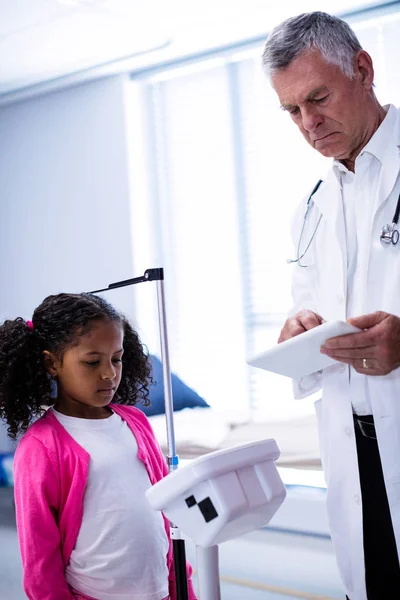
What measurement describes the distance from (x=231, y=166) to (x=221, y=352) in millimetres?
1175

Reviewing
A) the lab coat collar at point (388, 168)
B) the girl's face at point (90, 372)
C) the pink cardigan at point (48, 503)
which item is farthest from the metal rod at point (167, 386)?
the lab coat collar at point (388, 168)

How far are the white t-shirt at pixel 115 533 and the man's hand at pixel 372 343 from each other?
58 centimetres

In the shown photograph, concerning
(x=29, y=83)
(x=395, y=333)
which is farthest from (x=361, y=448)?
(x=29, y=83)

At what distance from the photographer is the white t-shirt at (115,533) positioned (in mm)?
1562

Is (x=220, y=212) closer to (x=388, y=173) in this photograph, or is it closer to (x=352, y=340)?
(x=388, y=173)

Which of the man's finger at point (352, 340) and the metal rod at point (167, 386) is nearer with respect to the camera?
the man's finger at point (352, 340)

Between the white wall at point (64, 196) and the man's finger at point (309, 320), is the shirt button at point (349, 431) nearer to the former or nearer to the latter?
the man's finger at point (309, 320)

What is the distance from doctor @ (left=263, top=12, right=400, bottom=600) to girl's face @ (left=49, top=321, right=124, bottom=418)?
0.44m

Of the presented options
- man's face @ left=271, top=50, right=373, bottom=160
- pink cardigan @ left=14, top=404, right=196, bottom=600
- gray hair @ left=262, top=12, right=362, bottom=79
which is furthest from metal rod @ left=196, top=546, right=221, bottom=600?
gray hair @ left=262, top=12, right=362, bottom=79

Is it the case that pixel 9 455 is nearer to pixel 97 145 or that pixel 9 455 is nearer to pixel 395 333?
pixel 97 145

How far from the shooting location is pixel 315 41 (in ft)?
4.97

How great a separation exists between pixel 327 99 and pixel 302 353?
55 centimetres

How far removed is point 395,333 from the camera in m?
1.33

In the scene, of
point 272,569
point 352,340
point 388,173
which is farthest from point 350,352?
point 272,569
